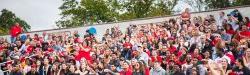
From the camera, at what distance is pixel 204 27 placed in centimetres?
1708

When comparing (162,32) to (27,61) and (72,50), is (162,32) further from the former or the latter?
(27,61)

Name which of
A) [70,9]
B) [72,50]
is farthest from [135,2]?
[72,50]

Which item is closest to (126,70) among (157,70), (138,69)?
(138,69)

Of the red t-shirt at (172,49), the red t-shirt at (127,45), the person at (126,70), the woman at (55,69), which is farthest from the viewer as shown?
the red t-shirt at (127,45)

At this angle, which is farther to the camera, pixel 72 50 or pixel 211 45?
pixel 72 50

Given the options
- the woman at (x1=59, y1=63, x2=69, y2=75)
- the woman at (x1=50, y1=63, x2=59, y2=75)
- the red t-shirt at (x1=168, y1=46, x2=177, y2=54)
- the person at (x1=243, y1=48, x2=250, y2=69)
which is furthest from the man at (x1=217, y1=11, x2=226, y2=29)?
the woman at (x1=50, y1=63, x2=59, y2=75)

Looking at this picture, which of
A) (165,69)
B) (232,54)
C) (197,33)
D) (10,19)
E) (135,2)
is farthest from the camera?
(10,19)

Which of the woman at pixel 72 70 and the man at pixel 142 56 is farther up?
the man at pixel 142 56

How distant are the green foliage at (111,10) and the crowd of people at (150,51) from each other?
82.0 ft

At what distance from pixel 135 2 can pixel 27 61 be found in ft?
93.3

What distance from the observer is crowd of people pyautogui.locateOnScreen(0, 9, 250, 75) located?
14242 mm

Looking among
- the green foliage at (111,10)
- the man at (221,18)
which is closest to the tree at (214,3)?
the green foliage at (111,10)

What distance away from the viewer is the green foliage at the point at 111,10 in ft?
153

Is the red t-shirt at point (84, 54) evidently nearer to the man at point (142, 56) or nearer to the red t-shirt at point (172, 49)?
the man at point (142, 56)
